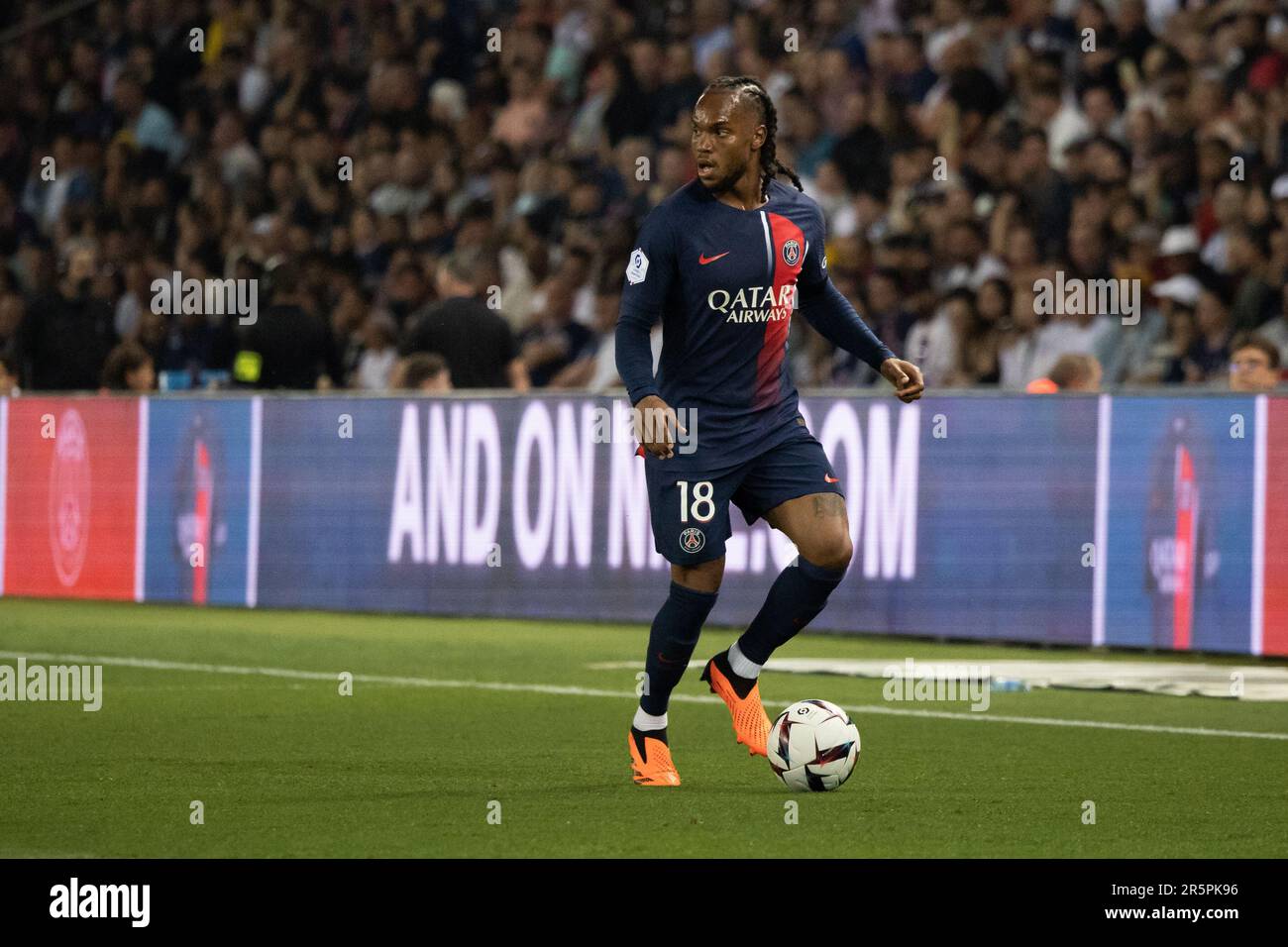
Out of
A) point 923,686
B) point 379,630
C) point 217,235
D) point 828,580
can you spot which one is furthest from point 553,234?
point 828,580

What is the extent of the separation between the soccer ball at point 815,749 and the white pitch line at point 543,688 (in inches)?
85.5

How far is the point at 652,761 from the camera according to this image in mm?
7773

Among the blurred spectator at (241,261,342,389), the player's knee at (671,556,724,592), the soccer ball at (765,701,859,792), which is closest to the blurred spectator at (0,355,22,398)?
the blurred spectator at (241,261,342,389)

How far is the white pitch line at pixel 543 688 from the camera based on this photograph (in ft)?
31.0

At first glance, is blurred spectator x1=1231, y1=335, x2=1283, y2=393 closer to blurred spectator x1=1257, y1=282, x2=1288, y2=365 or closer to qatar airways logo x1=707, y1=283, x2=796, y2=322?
blurred spectator x1=1257, y1=282, x2=1288, y2=365

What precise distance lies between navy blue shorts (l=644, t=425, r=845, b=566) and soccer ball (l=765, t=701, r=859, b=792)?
0.58 metres

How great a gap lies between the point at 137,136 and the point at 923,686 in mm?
14131

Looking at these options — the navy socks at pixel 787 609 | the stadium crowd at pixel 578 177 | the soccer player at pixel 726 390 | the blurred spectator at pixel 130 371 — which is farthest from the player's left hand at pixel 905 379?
the blurred spectator at pixel 130 371

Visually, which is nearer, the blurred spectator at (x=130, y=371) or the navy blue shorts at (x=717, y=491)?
the navy blue shorts at (x=717, y=491)

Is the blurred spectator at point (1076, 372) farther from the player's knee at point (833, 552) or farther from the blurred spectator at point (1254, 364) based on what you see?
the player's knee at point (833, 552)

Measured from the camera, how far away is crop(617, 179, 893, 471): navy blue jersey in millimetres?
7645

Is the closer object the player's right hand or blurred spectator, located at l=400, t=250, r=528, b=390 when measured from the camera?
the player's right hand

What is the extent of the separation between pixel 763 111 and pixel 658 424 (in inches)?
42.9
